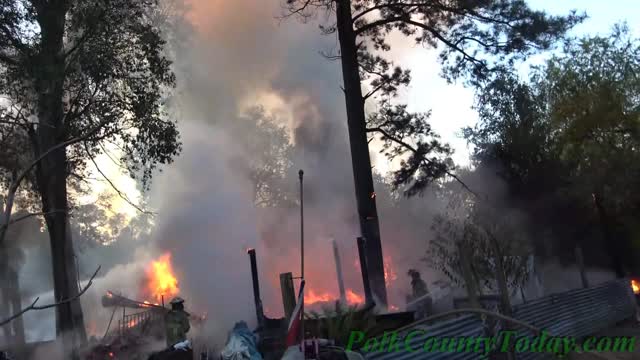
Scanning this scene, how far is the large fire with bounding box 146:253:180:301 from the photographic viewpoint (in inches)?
620

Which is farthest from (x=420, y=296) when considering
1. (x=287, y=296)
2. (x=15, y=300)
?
(x=15, y=300)

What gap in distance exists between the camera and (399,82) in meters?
13.8

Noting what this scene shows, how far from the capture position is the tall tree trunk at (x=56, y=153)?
11.0 meters

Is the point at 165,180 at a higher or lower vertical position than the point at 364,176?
higher

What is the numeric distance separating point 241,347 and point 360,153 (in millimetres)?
6961

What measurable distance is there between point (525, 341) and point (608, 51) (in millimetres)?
14151

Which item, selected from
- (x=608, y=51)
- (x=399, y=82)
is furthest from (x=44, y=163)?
(x=608, y=51)

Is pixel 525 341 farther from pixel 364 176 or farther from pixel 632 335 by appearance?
pixel 364 176

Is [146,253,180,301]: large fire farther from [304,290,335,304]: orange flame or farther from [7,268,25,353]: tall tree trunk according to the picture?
[7,268,25,353]: tall tree trunk

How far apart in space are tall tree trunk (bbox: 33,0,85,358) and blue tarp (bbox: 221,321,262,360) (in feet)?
17.9

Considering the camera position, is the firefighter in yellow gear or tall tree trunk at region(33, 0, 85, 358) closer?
the firefighter in yellow gear

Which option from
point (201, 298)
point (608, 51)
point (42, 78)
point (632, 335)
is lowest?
point (632, 335)

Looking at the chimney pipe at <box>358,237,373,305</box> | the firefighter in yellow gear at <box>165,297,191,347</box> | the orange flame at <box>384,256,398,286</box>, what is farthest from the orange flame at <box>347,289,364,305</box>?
the firefighter in yellow gear at <box>165,297,191,347</box>

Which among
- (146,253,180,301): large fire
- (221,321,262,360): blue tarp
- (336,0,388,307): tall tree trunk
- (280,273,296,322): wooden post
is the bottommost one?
(221,321,262,360): blue tarp
